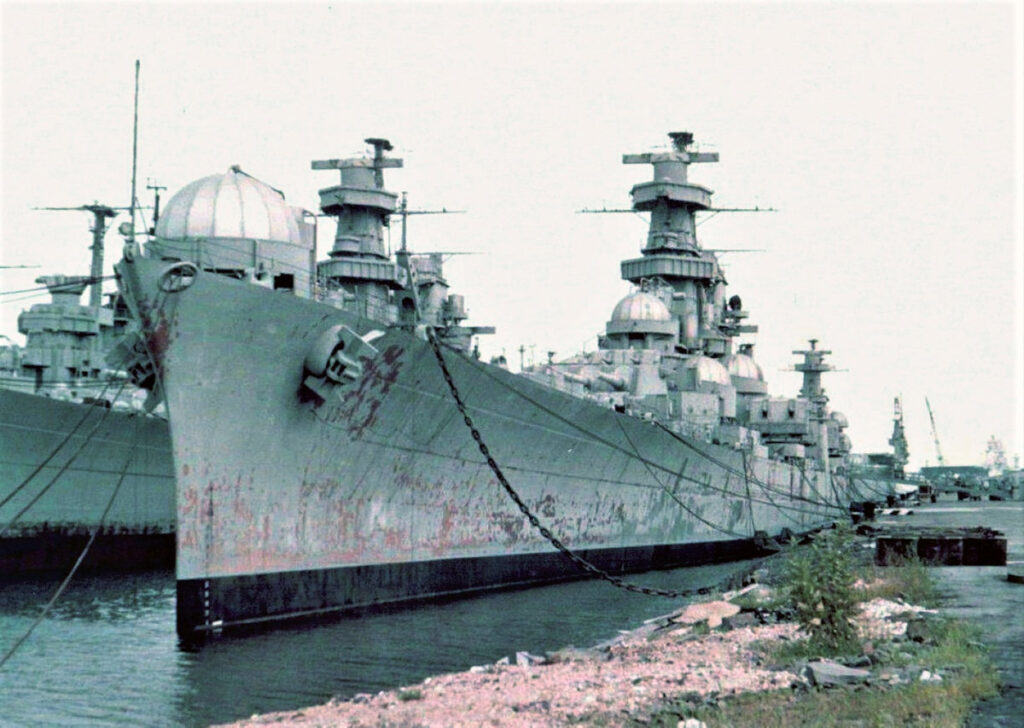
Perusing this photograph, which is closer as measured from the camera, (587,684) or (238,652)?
(587,684)

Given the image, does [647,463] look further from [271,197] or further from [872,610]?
[872,610]

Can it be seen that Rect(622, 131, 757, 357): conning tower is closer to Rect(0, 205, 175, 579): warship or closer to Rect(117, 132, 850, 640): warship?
Rect(117, 132, 850, 640): warship

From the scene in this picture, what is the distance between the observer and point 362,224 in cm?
3058

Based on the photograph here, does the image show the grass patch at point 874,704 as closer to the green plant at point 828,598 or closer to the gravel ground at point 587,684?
the gravel ground at point 587,684

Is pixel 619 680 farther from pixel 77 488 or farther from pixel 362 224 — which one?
pixel 362 224

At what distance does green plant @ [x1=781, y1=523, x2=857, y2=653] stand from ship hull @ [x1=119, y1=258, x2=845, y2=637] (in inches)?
265

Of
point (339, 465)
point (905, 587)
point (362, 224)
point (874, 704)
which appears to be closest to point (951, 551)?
point (905, 587)

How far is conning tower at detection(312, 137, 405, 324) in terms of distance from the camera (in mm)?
29500

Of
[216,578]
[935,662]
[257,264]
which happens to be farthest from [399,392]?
[935,662]

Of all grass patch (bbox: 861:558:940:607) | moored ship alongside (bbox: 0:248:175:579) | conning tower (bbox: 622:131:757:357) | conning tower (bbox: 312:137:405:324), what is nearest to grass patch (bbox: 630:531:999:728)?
grass patch (bbox: 861:558:940:607)

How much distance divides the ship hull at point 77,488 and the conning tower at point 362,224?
6414 mm

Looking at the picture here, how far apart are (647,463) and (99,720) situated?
15.3 m

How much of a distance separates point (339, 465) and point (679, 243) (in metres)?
22.5

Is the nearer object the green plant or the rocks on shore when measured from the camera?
the rocks on shore
